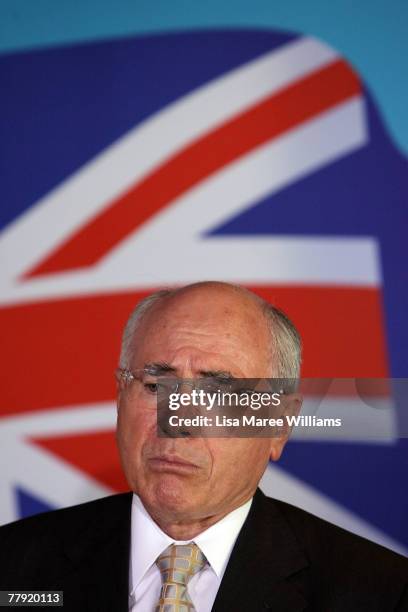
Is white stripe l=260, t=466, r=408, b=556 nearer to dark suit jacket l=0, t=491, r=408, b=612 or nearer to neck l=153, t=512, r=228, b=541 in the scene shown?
dark suit jacket l=0, t=491, r=408, b=612

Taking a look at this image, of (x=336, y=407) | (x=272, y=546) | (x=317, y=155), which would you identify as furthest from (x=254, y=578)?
(x=317, y=155)

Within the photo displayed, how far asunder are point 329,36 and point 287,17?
13 cm

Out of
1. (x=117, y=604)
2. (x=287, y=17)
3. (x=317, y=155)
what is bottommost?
(x=117, y=604)

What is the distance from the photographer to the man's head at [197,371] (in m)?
1.94

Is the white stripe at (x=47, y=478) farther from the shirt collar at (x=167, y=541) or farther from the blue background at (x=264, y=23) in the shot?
the blue background at (x=264, y=23)

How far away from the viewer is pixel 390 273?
2643mm

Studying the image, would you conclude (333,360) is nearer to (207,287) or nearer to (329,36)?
(207,287)

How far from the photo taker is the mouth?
1.92 meters

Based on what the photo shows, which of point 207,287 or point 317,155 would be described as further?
point 317,155

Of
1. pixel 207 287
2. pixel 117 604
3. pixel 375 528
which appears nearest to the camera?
pixel 117 604

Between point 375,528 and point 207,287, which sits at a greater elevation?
point 207,287

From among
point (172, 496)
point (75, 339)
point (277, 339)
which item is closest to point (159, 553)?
point (172, 496)

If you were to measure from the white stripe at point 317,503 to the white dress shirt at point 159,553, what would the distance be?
624 mm

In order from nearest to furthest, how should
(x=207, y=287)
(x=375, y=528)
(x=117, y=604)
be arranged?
(x=117, y=604)
(x=207, y=287)
(x=375, y=528)
